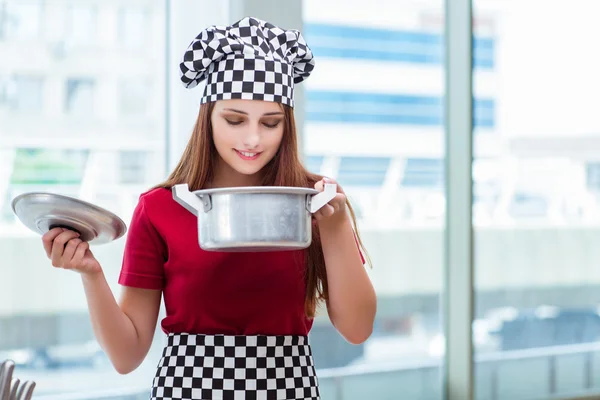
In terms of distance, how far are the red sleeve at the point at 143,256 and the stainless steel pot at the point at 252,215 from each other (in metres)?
0.23

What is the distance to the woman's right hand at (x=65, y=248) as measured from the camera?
40.9 inches

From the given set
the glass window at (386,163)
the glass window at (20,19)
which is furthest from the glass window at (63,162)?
the glass window at (386,163)

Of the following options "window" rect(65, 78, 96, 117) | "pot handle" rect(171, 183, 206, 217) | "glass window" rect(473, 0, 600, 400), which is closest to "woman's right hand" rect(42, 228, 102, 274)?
"pot handle" rect(171, 183, 206, 217)

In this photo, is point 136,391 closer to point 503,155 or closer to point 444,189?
point 444,189

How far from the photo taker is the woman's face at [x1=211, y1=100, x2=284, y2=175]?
118 centimetres

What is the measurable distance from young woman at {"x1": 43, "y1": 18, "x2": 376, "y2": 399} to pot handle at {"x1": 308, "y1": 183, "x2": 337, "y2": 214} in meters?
0.09

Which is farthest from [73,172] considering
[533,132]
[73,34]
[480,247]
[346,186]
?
[533,132]

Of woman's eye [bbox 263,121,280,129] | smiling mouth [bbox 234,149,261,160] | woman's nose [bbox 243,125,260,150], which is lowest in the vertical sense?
smiling mouth [bbox 234,149,261,160]

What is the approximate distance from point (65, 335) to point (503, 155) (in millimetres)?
1718

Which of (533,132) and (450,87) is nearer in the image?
(450,87)

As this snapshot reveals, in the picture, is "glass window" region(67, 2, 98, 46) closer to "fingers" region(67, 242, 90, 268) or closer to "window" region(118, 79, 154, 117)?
"window" region(118, 79, 154, 117)

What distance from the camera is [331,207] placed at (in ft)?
3.57

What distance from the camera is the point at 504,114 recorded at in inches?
121

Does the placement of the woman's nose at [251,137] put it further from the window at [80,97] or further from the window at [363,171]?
the window at [363,171]
